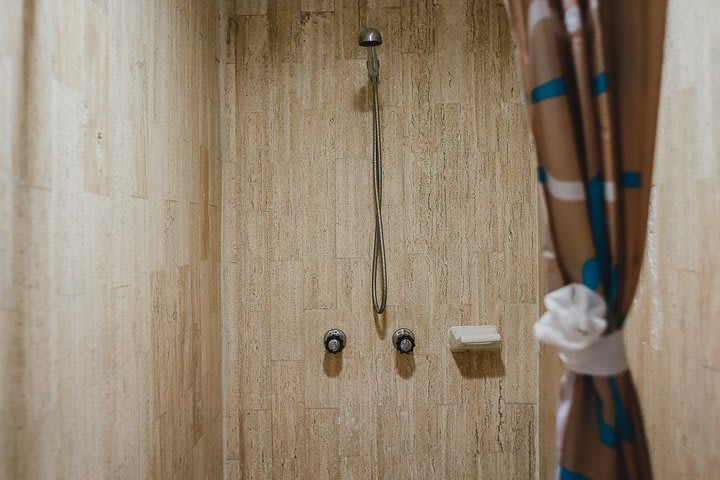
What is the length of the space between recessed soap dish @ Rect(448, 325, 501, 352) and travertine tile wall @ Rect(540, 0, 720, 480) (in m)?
0.68

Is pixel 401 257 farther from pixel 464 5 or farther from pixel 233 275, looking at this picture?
pixel 464 5

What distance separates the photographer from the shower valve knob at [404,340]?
211cm

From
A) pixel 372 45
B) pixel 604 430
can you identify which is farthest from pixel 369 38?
pixel 604 430

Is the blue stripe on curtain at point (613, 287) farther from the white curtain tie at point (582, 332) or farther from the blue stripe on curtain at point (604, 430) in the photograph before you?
the blue stripe on curtain at point (604, 430)

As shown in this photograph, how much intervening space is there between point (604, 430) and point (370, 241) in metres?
1.49

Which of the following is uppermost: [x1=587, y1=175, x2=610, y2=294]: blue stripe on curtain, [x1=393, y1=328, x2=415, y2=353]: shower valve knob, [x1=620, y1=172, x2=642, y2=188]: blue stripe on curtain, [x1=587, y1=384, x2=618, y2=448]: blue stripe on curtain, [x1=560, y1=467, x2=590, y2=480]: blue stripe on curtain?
[x1=620, y1=172, x2=642, y2=188]: blue stripe on curtain

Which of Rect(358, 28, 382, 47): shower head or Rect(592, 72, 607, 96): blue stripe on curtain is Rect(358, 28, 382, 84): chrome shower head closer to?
Rect(358, 28, 382, 47): shower head

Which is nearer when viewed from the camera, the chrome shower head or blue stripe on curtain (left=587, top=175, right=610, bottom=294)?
blue stripe on curtain (left=587, top=175, right=610, bottom=294)

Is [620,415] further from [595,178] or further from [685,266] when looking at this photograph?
[685,266]

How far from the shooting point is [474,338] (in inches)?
81.4

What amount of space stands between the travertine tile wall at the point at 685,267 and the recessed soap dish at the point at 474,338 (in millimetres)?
682

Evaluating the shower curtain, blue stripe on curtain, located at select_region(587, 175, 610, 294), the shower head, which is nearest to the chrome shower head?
the shower head

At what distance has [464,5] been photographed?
2174mm

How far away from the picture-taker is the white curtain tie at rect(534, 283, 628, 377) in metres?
0.70
